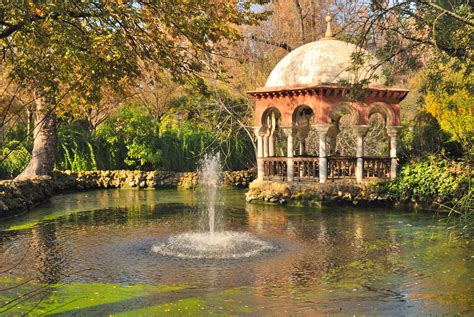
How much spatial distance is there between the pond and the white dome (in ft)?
16.6

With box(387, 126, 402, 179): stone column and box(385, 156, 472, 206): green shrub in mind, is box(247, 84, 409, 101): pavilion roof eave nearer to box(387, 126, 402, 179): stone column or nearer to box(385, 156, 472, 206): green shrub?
box(387, 126, 402, 179): stone column

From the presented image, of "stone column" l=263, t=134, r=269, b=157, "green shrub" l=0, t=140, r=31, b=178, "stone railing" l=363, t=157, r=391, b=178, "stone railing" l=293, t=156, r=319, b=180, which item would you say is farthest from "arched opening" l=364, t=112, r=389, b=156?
"green shrub" l=0, t=140, r=31, b=178

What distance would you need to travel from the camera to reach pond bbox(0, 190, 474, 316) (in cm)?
695

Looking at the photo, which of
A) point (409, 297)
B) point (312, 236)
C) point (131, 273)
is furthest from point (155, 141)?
point (409, 297)

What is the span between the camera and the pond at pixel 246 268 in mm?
6945

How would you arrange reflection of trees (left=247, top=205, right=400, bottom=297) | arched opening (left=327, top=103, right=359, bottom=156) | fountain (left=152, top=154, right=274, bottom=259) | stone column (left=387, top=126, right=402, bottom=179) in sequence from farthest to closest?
1. arched opening (left=327, top=103, right=359, bottom=156)
2. stone column (left=387, top=126, right=402, bottom=179)
3. fountain (left=152, top=154, right=274, bottom=259)
4. reflection of trees (left=247, top=205, right=400, bottom=297)

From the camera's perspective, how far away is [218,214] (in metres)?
16.7

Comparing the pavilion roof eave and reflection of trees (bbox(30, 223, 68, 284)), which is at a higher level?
the pavilion roof eave

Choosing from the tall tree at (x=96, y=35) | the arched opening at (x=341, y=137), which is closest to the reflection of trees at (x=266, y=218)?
the tall tree at (x=96, y=35)

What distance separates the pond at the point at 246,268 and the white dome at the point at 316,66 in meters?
5.06

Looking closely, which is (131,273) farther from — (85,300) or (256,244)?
(256,244)

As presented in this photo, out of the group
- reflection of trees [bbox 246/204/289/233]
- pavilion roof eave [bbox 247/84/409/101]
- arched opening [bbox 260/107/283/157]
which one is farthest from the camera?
arched opening [bbox 260/107/283/157]

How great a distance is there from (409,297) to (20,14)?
6836mm

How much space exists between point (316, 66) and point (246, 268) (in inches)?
445
